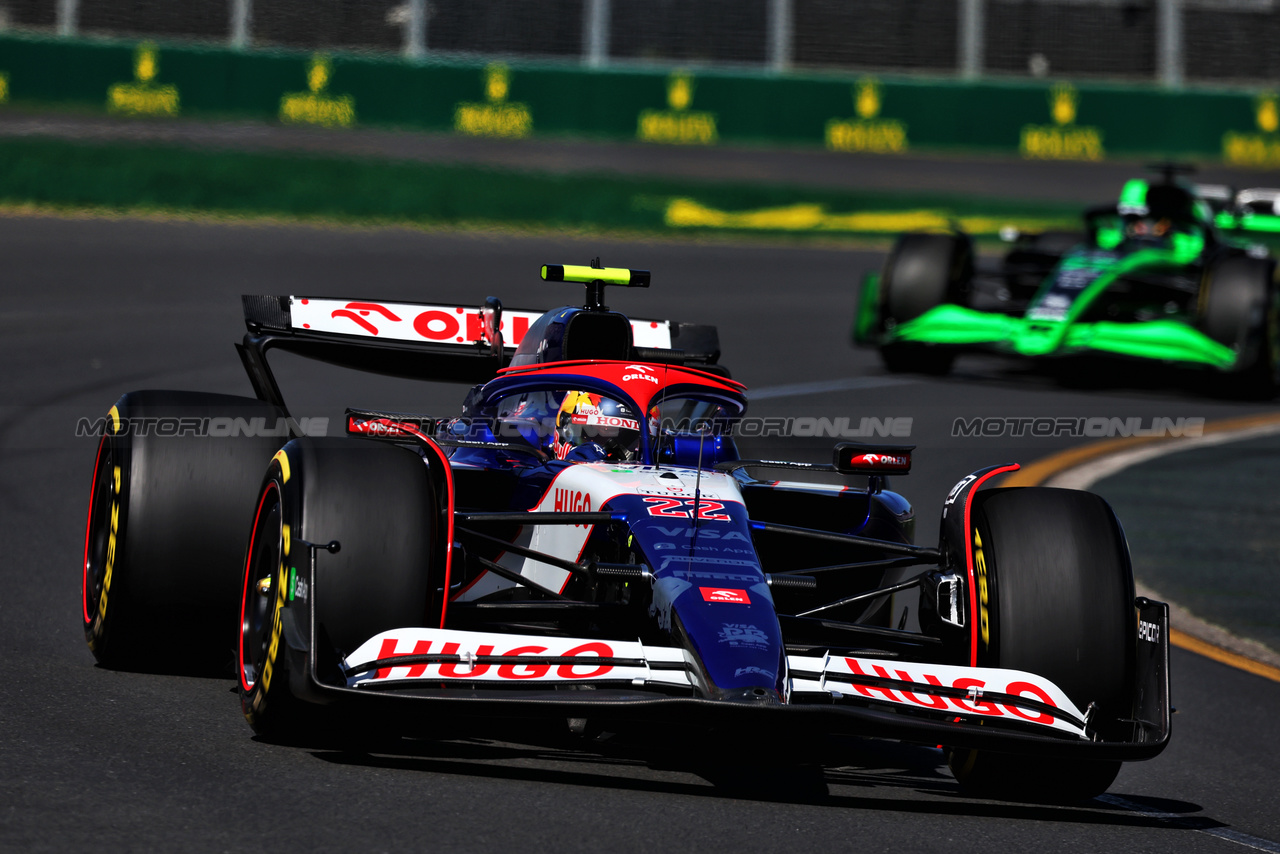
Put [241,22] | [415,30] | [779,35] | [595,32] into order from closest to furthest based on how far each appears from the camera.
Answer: [241,22] → [415,30] → [595,32] → [779,35]

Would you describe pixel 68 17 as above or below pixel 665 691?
above

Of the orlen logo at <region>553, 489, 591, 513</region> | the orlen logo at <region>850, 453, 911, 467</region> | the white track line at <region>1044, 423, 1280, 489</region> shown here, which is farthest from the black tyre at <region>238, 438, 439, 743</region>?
the white track line at <region>1044, 423, 1280, 489</region>

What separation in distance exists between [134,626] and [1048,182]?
78.2 feet

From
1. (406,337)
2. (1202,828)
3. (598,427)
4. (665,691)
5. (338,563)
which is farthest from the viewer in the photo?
(406,337)

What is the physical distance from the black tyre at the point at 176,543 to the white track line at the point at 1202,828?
286cm

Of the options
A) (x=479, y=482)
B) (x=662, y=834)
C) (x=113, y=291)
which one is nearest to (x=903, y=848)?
(x=662, y=834)

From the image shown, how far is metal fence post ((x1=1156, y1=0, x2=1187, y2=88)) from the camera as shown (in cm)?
3020

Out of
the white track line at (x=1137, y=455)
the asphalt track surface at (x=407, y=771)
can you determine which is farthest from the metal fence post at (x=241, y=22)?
the white track line at (x=1137, y=455)

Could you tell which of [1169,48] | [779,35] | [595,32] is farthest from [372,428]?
[1169,48]

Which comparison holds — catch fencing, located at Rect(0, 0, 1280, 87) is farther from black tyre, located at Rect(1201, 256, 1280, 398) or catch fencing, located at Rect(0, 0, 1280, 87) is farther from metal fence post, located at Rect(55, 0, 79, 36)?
black tyre, located at Rect(1201, 256, 1280, 398)

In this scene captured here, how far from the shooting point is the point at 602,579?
18.0 ft

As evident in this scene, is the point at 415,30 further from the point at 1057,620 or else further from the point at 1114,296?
the point at 1057,620

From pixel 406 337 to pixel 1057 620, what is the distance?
3.73 metres

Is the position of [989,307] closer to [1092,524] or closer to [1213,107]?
[1092,524]
